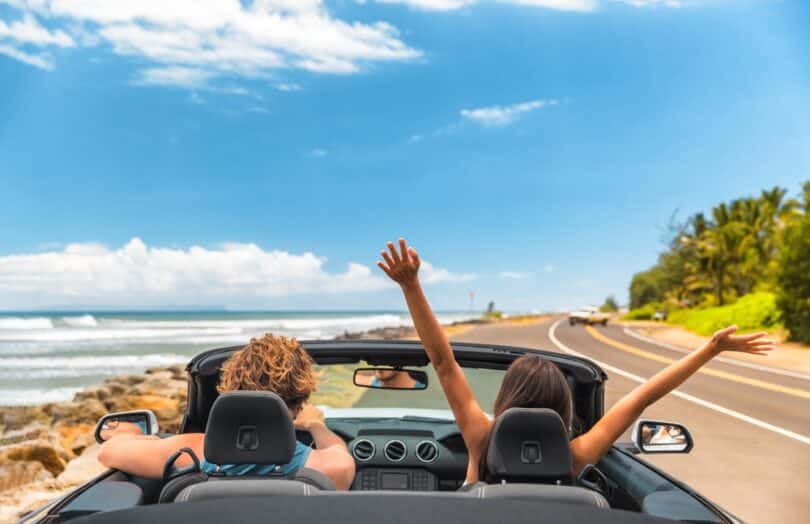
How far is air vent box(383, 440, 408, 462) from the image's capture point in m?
5.04

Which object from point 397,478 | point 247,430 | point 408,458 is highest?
point 247,430

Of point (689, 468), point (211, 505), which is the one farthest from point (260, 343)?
point (689, 468)

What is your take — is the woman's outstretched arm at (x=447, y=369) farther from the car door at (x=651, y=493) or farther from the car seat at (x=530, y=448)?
the car door at (x=651, y=493)

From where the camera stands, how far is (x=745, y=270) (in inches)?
2650

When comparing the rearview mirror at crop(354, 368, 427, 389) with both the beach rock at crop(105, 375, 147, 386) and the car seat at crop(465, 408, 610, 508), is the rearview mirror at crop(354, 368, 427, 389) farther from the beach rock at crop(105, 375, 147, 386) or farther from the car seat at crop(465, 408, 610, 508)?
the beach rock at crop(105, 375, 147, 386)

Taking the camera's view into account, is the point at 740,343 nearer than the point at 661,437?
Yes

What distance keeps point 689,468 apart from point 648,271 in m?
153

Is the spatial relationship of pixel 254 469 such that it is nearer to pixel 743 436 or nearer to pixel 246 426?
pixel 246 426

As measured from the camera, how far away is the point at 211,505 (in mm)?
1816

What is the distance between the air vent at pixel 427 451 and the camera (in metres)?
5.07

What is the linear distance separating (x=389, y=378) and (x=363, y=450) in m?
0.90

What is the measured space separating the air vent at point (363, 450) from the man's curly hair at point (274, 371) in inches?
79.7

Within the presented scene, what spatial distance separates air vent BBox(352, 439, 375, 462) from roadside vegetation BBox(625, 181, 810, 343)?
3114 centimetres

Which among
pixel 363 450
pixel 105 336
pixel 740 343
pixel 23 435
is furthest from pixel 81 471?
pixel 105 336
